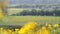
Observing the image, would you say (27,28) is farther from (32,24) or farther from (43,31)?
(43,31)

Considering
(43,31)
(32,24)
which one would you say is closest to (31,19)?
(32,24)

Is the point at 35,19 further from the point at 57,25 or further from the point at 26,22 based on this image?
the point at 57,25

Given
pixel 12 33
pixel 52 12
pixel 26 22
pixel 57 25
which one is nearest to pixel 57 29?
pixel 57 25

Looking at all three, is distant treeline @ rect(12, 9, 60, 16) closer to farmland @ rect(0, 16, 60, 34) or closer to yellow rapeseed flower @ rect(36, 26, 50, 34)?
farmland @ rect(0, 16, 60, 34)

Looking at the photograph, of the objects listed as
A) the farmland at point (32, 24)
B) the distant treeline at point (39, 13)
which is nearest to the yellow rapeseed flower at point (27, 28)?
the farmland at point (32, 24)

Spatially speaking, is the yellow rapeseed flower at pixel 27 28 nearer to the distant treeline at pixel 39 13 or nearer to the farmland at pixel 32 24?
the farmland at pixel 32 24

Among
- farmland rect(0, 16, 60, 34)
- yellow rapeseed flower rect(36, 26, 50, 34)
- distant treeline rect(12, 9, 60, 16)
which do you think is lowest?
yellow rapeseed flower rect(36, 26, 50, 34)

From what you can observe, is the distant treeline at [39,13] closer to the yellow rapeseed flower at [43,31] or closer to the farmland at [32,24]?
the farmland at [32,24]

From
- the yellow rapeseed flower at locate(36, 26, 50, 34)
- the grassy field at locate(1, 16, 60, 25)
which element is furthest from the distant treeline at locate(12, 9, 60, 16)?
the yellow rapeseed flower at locate(36, 26, 50, 34)

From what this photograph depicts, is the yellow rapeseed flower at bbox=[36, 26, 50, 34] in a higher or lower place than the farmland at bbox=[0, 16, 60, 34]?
lower

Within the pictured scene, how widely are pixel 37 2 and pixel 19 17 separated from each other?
0.82 feet

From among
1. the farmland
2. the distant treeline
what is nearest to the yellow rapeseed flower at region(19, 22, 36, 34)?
the farmland

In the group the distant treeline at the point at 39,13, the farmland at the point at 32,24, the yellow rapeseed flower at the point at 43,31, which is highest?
the distant treeline at the point at 39,13

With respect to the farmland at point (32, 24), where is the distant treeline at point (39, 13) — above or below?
above
